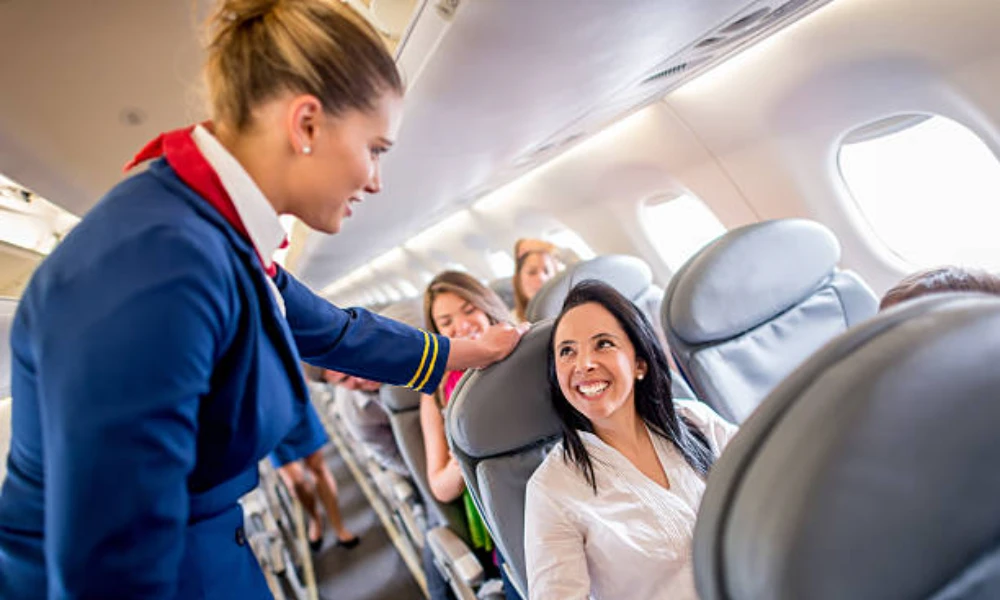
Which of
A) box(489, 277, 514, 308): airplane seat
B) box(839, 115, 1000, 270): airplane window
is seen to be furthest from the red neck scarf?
box(489, 277, 514, 308): airplane seat

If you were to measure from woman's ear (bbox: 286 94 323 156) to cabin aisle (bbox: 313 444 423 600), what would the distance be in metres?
3.36

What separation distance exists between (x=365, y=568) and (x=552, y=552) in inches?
124

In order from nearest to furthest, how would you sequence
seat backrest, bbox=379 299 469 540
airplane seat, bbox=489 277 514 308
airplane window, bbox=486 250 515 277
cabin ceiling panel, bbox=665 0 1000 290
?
cabin ceiling panel, bbox=665 0 1000 290 → seat backrest, bbox=379 299 469 540 → airplane seat, bbox=489 277 514 308 → airplane window, bbox=486 250 515 277

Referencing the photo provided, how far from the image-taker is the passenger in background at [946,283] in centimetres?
143

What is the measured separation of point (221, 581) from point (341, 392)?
3.08 meters

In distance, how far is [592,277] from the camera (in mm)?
2705

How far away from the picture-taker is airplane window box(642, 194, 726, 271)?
14.6 feet

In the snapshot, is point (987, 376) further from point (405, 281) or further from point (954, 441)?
point (405, 281)

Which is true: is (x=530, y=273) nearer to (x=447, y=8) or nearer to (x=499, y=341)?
(x=499, y=341)

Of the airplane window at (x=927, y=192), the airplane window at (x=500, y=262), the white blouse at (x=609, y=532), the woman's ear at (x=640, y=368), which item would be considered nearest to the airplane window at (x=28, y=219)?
the white blouse at (x=609, y=532)

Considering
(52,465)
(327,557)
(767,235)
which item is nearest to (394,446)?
(327,557)

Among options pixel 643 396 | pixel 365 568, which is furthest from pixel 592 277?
Result: pixel 365 568

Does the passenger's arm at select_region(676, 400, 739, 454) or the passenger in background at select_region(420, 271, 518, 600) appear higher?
the passenger in background at select_region(420, 271, 518, 600)

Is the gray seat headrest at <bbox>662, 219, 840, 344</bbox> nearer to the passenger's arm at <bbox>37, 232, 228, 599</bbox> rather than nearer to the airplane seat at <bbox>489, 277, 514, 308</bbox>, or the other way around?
the passenger's arm at <bbox>37, 232, 228, 599</bbox>
